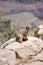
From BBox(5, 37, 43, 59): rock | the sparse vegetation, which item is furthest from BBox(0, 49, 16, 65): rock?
the sparse vegetation

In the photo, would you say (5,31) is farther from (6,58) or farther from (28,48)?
(6,58)

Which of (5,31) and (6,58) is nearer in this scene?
(6,58)

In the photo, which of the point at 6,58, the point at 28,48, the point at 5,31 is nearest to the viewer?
the point at 6,58

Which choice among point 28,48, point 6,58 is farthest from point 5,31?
point 6,58

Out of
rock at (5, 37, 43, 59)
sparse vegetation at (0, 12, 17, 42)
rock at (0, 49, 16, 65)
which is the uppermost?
rock at (0, 49, 16, 65)

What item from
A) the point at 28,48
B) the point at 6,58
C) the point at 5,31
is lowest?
the point at 5,31

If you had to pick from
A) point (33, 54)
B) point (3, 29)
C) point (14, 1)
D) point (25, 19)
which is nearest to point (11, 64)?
point (33, 54)

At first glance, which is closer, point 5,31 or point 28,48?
point 28,48

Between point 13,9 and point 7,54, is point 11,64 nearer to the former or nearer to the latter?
point 7,54

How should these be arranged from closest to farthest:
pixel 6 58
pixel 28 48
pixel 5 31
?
pixel 6 58
pixel 28 48
pixel 5 31

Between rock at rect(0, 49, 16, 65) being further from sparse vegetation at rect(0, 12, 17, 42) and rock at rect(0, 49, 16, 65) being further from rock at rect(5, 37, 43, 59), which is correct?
sparse vegetation at rect(0, 12, 17, 42)

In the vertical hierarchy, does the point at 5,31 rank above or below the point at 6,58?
below

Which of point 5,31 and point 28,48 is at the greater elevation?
point 28,48

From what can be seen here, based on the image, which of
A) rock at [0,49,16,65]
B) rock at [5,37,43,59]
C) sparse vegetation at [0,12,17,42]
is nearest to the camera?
rock at [0,49,16,65]
